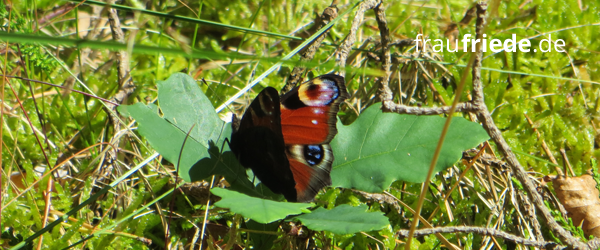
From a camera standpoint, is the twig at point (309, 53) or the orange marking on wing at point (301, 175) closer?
the orange marking on wing at point (301, 175)

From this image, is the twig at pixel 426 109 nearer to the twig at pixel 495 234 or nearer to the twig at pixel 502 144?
the twig at pixel 502 144

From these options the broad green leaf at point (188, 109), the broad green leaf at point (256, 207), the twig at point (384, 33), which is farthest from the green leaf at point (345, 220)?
the twig at point (384, 33)

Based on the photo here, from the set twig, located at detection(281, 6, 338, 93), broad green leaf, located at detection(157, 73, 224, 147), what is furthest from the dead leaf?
broad green leaf, located at detection(157, 73, 224, 147)

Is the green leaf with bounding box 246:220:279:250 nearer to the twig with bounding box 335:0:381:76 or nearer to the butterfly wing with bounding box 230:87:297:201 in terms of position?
the butterfly wing with bounding box 230:87:297:201

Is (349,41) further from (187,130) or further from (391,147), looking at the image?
(187,130)

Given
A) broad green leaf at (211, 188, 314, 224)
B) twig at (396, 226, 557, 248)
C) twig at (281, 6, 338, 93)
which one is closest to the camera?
broad green leaf at (211, 188, 314, 224)

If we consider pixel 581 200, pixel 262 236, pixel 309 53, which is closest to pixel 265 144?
pixel 262 236
